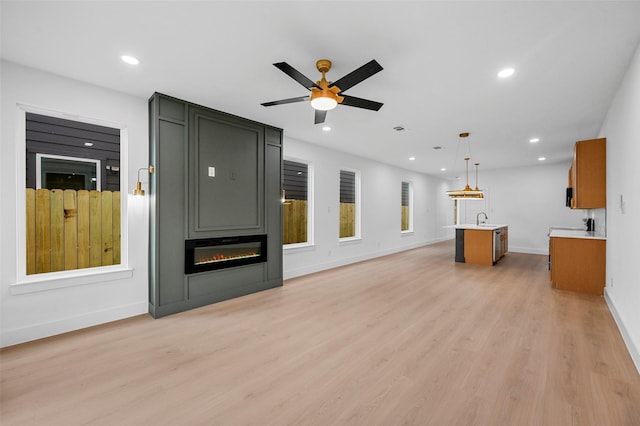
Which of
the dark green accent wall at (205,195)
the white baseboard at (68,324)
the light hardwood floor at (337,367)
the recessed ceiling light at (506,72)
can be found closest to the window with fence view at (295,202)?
the dark green accent wall at (205,195)

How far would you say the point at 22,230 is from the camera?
2.86 m

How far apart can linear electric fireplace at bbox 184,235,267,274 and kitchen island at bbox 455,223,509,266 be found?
196 inches

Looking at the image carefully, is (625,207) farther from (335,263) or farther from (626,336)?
(335,263)

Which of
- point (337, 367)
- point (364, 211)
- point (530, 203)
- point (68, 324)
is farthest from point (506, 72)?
point (530, 203)

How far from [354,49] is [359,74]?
342 mm

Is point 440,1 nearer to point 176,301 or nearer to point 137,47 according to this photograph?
point 137,47

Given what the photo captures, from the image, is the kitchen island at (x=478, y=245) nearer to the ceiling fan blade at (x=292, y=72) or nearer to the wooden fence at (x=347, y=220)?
the wooden fence at (x=347, y=220)

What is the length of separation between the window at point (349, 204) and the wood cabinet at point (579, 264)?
12.9 feet

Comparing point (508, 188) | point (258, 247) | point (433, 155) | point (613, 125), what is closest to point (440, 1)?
point (613, 125)

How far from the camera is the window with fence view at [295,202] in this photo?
5.85m

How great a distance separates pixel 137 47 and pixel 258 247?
9.91 ft

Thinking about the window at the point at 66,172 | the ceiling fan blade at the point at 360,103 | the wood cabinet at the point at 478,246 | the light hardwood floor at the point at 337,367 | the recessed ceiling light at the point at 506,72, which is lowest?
the light hardwood floor at the point at 337,367

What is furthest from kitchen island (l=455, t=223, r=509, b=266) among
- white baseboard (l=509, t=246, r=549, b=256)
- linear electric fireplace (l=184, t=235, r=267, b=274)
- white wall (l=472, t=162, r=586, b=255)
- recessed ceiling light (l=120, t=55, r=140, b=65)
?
recessed ceiling light (l=120, t=55, r=140, b=65)

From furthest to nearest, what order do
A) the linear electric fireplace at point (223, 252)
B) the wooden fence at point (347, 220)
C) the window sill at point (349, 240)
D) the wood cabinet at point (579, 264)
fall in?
the wooden fence at point (347, 220) → the window sill at point (349, 240) → the wood cabinet at point (579, 264) → the linear electric fireplace at point (223, 252)
